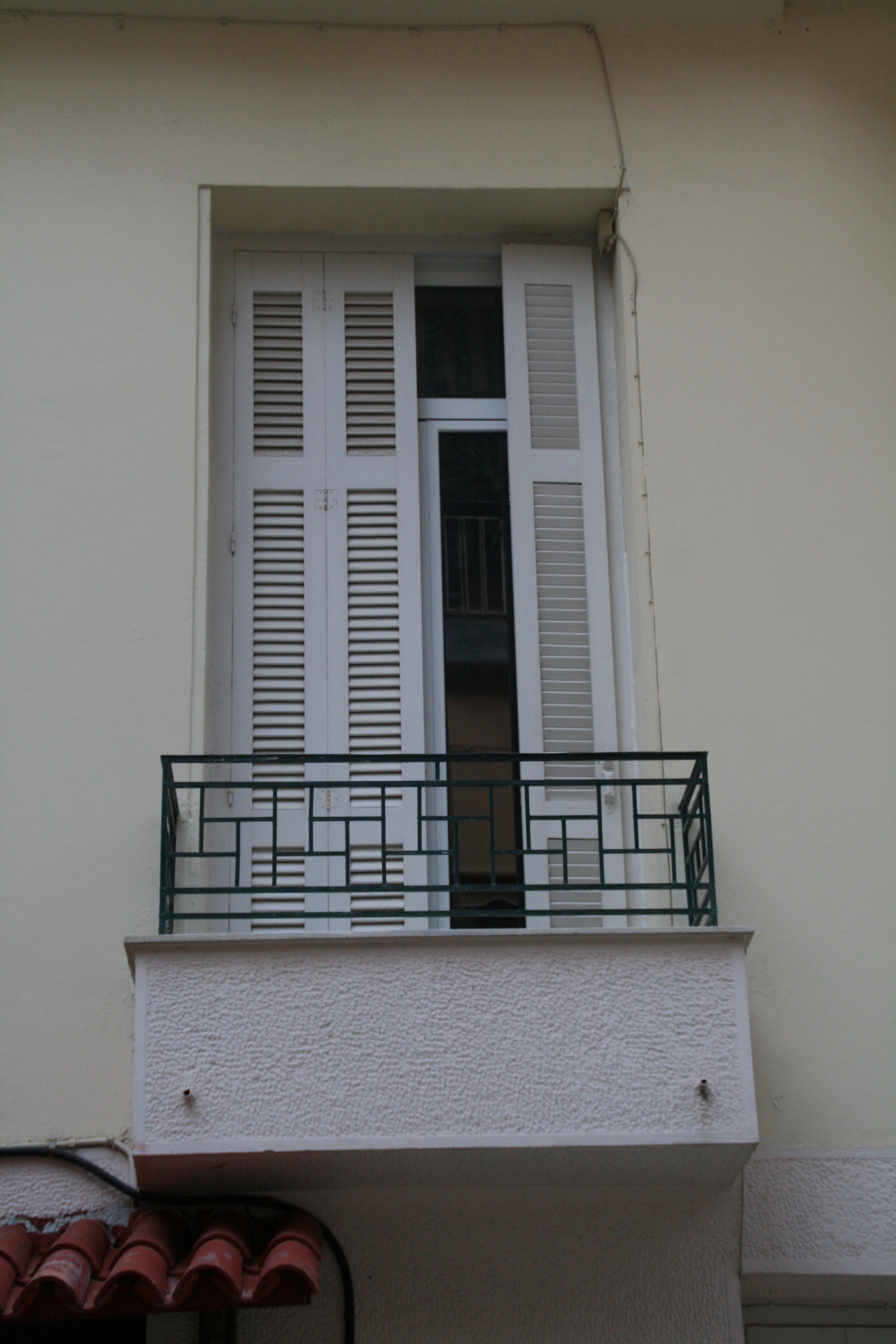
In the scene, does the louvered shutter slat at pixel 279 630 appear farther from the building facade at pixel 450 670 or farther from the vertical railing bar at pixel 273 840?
the vertical railing bar at pixel 273 840

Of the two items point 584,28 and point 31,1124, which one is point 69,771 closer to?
point 31,1124

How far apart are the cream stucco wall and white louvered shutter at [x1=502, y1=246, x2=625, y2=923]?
0.27m

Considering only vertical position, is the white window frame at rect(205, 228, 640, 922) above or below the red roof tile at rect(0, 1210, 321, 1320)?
above

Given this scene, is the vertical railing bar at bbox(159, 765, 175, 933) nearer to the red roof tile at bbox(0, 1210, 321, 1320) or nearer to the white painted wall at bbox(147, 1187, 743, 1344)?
the red roof tile at bbox(0, 1210, 321, 1320)

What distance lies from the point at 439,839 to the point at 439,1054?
1.34m

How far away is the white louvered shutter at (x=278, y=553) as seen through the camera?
6.36 meters

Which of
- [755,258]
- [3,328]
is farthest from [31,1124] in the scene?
[755,258]

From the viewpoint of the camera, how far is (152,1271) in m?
4.83

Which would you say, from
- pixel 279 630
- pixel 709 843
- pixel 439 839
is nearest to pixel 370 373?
pixel 279 630

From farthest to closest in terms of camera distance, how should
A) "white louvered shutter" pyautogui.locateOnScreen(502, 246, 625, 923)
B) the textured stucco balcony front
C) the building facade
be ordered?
"white louvered shutter" pyautogui.locateOnScreen(502, 246, 625, 923) → the building facade → the textured stucco balcony front

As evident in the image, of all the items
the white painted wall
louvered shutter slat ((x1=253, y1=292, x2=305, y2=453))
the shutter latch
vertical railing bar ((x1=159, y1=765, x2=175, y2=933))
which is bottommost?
the white painted wall

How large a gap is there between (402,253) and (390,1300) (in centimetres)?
417

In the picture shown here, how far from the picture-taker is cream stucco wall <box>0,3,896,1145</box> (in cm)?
591

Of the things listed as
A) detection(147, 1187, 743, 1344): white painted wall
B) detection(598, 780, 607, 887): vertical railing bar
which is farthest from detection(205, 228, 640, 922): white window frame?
detection(147, 1187, 743, 1344): white painted wall
